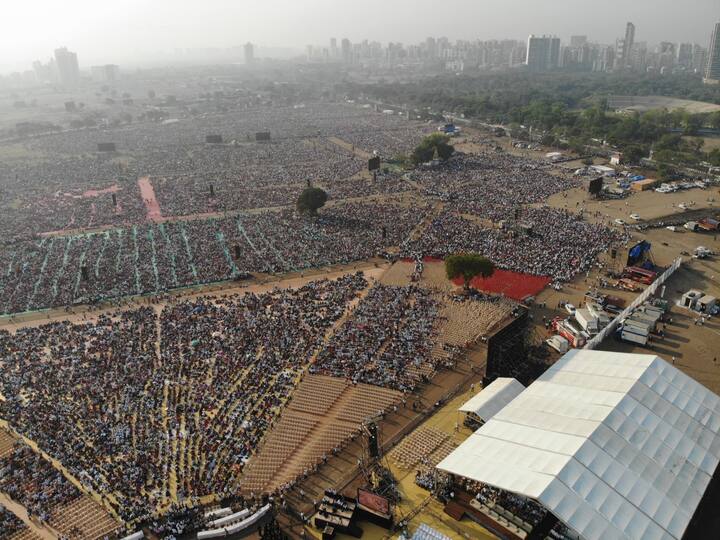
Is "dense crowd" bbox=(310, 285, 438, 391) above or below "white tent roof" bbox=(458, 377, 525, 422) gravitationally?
below

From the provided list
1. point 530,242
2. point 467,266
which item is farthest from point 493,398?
point 530,242

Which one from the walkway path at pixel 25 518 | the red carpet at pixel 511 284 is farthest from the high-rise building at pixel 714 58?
the walkway path at pixel 25 518

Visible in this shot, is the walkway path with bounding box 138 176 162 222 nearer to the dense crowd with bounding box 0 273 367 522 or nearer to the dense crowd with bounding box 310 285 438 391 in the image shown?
the dense crowd with bounding box 0 273 367 522

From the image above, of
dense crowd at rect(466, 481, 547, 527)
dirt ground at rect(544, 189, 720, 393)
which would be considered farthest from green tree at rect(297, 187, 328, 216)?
dense crowd at rect(466, 481, 547, 527)

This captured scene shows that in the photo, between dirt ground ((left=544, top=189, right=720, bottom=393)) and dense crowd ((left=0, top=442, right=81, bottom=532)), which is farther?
dirt ground ((left=544, top=189, right=720, bottom=393))

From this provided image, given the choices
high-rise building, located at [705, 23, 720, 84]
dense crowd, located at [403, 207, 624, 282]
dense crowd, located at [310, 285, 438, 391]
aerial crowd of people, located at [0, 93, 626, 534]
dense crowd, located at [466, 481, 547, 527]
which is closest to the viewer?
dense crowd, located at [466, 481, 547, 527]

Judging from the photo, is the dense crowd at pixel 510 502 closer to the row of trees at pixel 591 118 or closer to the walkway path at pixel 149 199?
the walkway path at pixel 149 199
